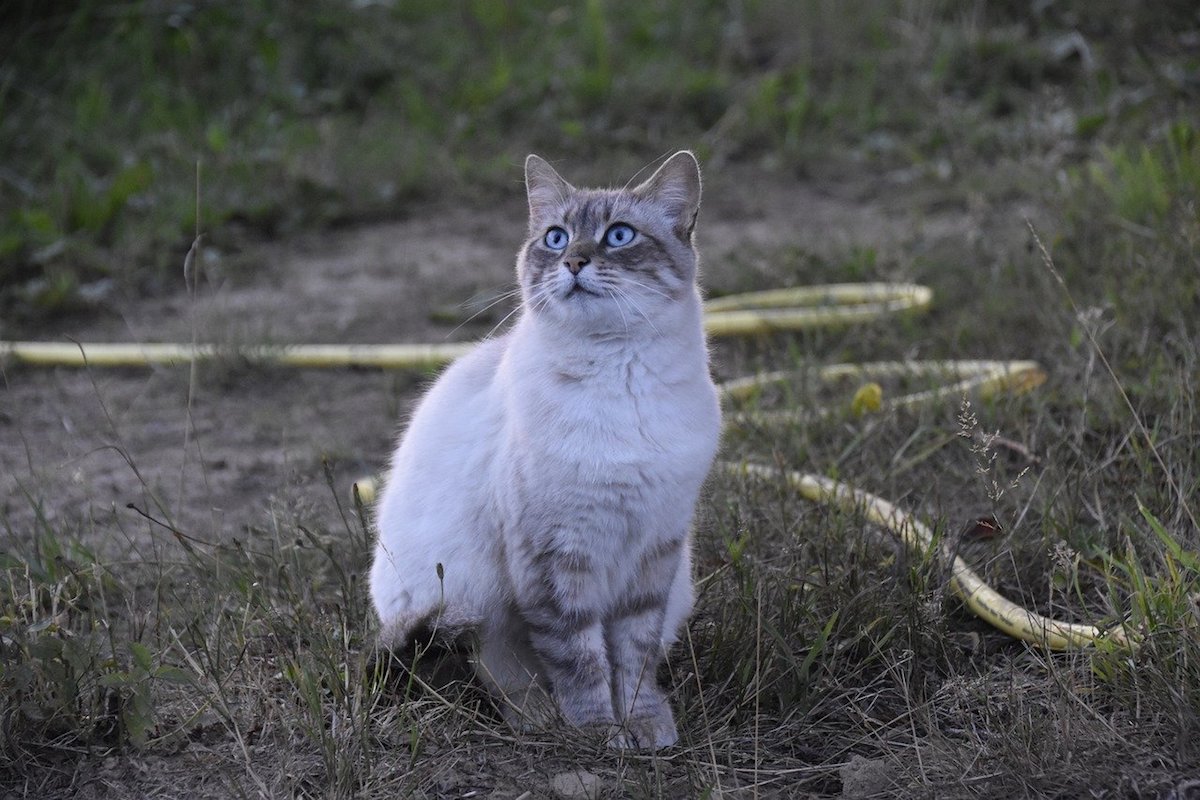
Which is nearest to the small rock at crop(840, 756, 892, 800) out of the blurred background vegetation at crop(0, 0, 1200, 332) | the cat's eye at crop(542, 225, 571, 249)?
the cat's eye at crop(542, 225, 571, 249)

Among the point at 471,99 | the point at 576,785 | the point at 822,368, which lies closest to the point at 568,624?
the point at 576,785

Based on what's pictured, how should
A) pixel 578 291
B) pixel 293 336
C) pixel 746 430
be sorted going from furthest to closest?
pixel 293 336 → pixel 746 430 → pixel 578 291

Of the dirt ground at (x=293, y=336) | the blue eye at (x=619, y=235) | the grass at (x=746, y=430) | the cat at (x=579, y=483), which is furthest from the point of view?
the dirt ground at (x=293, y=336)

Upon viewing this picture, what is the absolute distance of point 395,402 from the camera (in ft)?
14.3

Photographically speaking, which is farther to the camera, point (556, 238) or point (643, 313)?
point (556, 238)

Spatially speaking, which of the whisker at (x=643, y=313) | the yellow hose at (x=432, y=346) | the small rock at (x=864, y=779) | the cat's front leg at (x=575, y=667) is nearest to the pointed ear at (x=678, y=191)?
the whisker at (x=643, y=313)

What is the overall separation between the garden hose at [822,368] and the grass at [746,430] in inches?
2.3

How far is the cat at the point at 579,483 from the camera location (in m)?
2.51

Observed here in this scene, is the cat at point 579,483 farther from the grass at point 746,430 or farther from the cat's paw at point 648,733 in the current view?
the grass at point 746,430

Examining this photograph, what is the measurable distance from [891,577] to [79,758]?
1695mm

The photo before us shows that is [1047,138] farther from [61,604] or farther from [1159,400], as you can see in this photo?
[61,604]

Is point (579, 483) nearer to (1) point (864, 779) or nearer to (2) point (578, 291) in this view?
(2) point (578, 291)

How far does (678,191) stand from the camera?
2.80 m

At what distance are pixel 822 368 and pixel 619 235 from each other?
1557 millimetres
